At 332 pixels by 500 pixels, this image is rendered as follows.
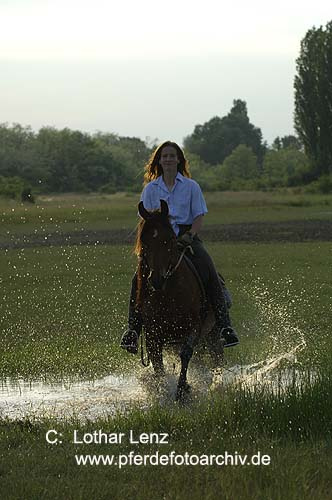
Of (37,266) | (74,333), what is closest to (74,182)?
(37,266)

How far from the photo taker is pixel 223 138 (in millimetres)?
151000

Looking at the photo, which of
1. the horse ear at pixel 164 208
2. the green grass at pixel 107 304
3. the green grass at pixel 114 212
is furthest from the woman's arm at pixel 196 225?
the green grass at pixel 114 212

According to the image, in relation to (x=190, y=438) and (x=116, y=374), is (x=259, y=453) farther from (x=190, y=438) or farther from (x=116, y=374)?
(x=116, y=374)

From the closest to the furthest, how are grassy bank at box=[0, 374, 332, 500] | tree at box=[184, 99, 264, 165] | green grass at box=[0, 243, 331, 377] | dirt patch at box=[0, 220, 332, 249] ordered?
grassy bank at box=[0, 374, 332, 500]
green grass at box=[0, 243, 331, 377]
dirt patch at box=[0, 220, 332, 249]
tree at box=[184, 99, 264, 165]

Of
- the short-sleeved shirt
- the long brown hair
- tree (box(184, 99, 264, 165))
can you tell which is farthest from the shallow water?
tree (box(184, 99, 264, 165))

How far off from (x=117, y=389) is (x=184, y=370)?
3.05ft

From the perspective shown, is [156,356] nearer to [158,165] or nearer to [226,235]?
[158,165]

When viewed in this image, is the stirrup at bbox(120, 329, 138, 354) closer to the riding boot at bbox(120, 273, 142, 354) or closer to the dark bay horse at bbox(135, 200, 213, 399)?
the riding boot at bbox(120, 273, 142, 354)

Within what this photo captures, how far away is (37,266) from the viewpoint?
2395cm

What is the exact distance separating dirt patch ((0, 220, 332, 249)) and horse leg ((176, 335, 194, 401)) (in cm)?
2122

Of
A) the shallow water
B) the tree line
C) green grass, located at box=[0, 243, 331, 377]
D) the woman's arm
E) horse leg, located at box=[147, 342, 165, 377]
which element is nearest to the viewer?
the shallow water

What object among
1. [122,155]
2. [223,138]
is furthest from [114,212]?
[223,138]

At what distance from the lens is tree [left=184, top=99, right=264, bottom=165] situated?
150 metres

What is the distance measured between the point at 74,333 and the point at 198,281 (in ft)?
14.6
